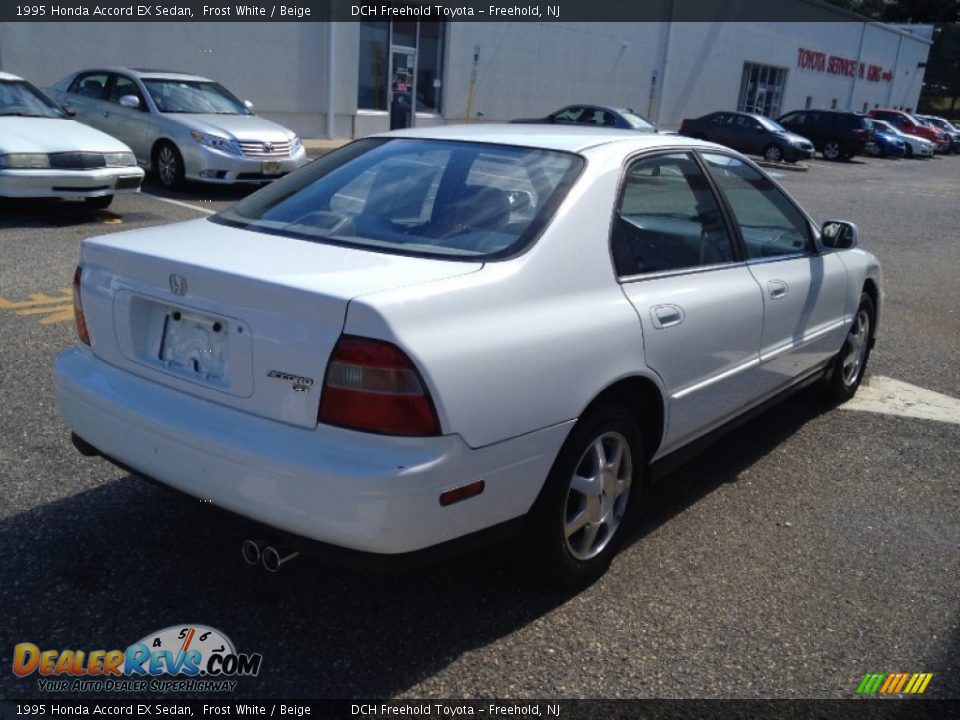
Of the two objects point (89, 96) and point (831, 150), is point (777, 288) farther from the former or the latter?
point (831, 150)

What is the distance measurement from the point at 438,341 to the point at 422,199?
991 millimetres

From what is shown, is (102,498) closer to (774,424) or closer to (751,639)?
(751,639)

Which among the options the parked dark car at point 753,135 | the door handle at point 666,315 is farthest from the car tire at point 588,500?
the parked dark car at point 753,135

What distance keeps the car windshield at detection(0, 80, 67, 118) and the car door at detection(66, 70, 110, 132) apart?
2.31m

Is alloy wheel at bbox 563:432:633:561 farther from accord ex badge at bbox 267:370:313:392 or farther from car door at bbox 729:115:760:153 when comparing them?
car door at bbox 729:115:760:153

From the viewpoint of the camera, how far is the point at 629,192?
3.57 m

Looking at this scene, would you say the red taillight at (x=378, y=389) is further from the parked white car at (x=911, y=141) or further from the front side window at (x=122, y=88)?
the parked white car at (x=911, y=141)

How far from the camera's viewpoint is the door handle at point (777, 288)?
13.8 ft

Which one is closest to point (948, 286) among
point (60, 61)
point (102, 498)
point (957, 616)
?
point (957, 616)

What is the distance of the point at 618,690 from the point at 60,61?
1733 centimetres

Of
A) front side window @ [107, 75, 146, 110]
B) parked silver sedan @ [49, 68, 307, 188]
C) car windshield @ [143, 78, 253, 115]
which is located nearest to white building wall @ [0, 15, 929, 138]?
parked silver sedan @ [49, 68, 307, 188]

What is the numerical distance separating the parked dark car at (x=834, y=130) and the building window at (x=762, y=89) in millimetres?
4910

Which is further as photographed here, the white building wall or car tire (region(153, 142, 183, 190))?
the white building wall

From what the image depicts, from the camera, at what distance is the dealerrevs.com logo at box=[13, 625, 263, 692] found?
2.72 m
